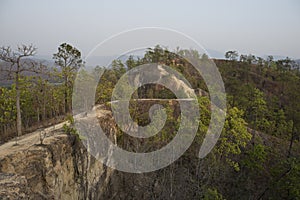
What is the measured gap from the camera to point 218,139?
1118cm

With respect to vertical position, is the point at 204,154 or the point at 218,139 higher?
the point at 218,139

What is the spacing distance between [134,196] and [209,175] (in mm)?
4079

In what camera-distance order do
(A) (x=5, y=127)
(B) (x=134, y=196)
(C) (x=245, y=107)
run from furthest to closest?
(C) (x=245, y=107) → (A) (x=5, y=127) → (B) (x=134, y=196)

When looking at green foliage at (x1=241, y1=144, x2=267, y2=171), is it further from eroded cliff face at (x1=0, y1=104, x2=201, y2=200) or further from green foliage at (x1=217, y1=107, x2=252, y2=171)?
eroded cliff face at (x1=0, y1=104, x2=201, y2=200)

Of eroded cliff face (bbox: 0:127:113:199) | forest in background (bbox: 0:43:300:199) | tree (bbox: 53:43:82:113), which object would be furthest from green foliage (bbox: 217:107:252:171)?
tree (bbox: 53:43:82:113)

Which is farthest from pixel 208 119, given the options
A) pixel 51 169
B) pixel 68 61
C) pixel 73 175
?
pixel 68 61

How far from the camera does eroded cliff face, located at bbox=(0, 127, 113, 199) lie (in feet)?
20.7

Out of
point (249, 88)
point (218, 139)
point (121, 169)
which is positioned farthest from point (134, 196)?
point (249, 88)

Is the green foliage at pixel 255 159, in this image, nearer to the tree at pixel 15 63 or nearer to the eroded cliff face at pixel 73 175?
the eroded cliff face at pixel 73 175

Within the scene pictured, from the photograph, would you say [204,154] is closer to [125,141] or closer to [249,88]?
[125,141]

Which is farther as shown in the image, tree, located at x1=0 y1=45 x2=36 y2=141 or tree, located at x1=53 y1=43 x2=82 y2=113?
tree, located at x1=53 y1=43 x2=82 y2=113

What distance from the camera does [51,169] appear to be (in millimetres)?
7383

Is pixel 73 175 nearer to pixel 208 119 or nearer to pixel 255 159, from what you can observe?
pixel 208 119

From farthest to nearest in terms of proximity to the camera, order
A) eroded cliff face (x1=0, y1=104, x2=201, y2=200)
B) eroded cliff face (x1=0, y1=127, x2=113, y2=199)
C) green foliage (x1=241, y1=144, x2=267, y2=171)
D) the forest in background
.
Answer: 1. green foliage (x1=241, y1=144, x2=267, y2=171)
2. the forest in background
3. eroded cliff face (x1=0, y1=104, x2=201, y2=200)
4. eroded cliff face (x1=0, y1=127, x2=113, y2=199)
